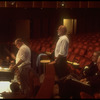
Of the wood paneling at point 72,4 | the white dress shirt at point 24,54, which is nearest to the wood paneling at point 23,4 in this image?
the wood paneling at point 72,4

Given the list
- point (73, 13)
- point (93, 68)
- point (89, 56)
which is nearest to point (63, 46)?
point (93, 68)

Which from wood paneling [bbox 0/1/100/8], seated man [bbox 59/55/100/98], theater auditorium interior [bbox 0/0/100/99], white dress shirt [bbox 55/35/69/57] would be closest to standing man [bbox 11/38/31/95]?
white dress shirt [bbox 55/35/69/57]

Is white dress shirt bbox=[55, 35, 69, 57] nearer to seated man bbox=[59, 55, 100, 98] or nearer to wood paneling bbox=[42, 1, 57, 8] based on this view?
seated man bbox=[59, 55, 100, 98]

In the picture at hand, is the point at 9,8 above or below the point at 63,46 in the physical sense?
above

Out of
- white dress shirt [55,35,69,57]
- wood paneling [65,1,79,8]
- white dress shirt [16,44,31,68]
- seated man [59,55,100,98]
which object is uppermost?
wood paneling [65,1,79,8]

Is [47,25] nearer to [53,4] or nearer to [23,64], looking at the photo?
[53,4]

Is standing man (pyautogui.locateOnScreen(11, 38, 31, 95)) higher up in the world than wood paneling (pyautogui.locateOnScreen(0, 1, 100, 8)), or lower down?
lower down

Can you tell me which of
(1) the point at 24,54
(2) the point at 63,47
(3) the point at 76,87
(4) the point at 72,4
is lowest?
(3) the point at 76,87

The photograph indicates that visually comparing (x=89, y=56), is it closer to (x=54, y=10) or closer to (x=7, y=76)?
(x=7, y=76)

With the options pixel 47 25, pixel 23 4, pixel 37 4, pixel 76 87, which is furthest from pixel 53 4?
pixel 76 87

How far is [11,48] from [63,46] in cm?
437

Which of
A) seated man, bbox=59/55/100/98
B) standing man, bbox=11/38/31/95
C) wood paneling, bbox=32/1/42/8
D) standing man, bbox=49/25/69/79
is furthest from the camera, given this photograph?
wood paneling, bbox=32/1/42/8

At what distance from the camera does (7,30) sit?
9.54 metres

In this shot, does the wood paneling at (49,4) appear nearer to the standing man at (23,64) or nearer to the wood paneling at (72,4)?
the wood paneling at (72,4)
